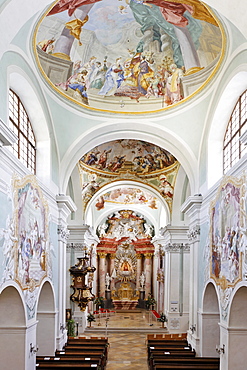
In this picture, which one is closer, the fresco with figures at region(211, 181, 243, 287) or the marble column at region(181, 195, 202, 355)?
the fresco with figures at region(211, 181, 243, 287)

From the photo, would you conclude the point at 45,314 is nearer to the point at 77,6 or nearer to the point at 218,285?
the point at 218,285

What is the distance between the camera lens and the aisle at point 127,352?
19.4 meters

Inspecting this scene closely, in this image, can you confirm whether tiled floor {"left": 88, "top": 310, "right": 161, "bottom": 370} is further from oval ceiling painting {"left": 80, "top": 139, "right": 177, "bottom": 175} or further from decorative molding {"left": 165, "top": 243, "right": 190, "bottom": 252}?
oval ceiling painting {"left": 80, "top": 139, "right": 177, "bottom": 175}

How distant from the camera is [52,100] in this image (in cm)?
1608

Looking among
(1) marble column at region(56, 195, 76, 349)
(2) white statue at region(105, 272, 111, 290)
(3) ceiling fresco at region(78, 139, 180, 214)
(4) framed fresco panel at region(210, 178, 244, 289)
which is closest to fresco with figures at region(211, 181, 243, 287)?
(4) framed fresco panel at region(210, 178, 244, 289)

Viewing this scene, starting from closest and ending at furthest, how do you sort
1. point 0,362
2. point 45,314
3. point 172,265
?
Answer: 1. point 0,362
2. point 45,314
3. point 172,265

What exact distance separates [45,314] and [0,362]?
4.54m

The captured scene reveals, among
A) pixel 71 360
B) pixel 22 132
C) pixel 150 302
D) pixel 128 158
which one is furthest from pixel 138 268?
pixel 22 132

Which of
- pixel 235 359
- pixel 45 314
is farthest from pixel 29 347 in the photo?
pixel 235 359

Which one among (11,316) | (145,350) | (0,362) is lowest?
(145,350)

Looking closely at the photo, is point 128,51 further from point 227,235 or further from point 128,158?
point 128,158

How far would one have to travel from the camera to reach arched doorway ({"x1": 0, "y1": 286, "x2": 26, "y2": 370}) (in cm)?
1295

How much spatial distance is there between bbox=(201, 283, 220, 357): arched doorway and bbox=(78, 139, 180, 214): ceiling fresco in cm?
953

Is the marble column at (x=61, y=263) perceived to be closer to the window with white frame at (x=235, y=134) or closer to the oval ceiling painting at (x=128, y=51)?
the oval ceiling painting at (x=128, y=51)
